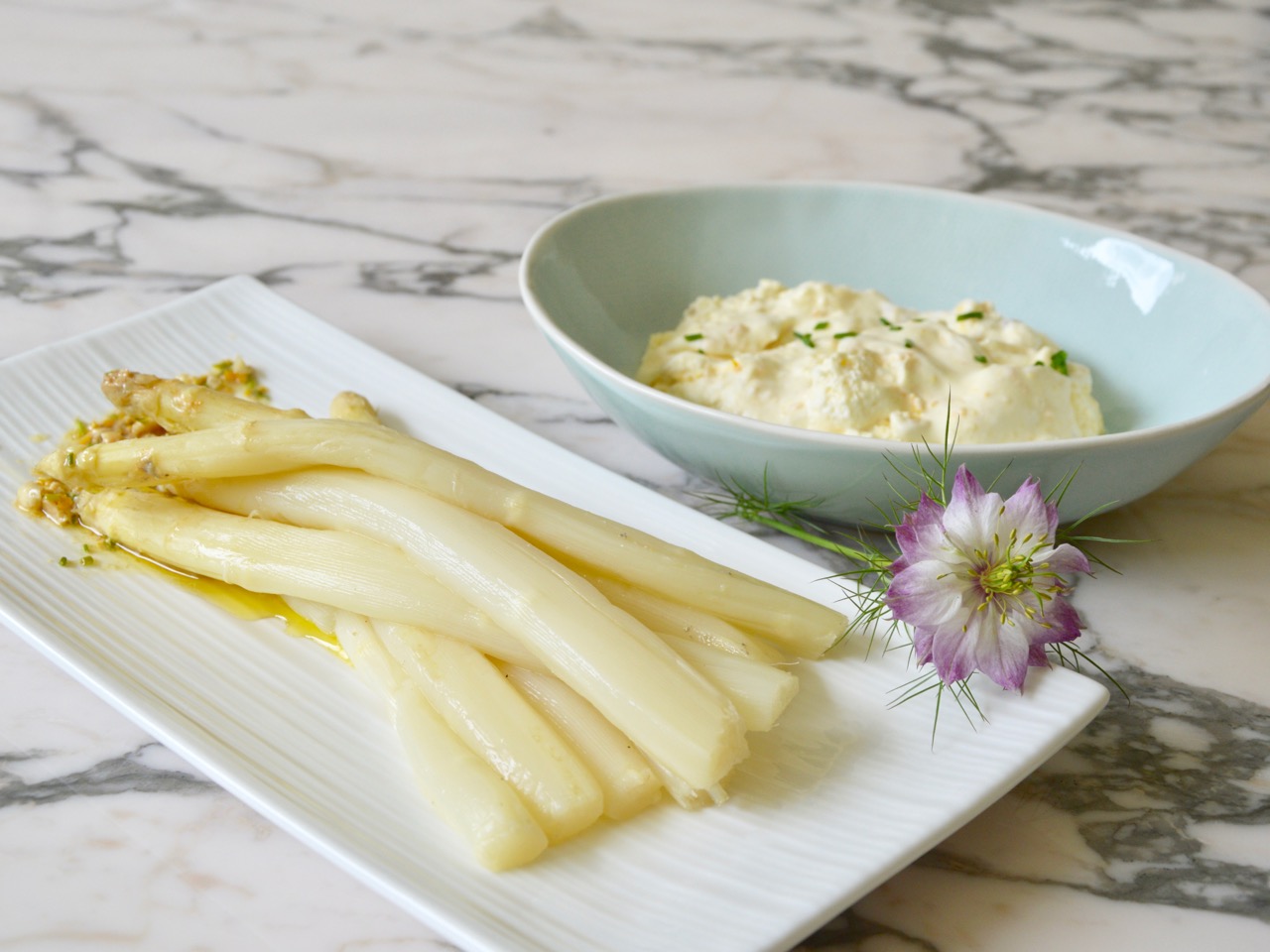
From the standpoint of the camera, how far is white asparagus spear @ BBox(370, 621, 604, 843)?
5.89 feet

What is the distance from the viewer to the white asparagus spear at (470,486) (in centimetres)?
213

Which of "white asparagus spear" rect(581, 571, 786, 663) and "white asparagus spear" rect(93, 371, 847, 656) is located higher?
"white asparagus spear" rect(93, 371, 847, 656)

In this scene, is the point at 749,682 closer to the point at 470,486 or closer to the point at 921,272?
the point at 470,486

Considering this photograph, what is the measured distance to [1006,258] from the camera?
3219mm

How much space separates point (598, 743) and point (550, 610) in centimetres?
22

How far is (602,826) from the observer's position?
184 centimetres

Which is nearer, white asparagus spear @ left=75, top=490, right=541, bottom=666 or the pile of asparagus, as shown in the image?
the pile of asparagus

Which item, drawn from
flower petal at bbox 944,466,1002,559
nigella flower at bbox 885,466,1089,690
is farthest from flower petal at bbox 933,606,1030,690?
flower petal at bbox 944,466,1002,559

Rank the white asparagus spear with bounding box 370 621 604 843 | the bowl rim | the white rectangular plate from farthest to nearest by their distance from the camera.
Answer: the bowl rim, the white asparagus spear with bounding box 370 621 604 843, the white rectangular plate

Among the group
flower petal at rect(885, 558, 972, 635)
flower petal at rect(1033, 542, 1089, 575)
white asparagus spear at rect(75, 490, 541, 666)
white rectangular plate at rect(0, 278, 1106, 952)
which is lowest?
white rectangular plate at rect(0, 278, 1106, 952)

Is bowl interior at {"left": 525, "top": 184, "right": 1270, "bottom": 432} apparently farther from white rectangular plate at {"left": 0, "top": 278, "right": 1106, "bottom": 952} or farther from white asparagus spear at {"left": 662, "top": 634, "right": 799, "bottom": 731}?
white asparagus spear at {"left": 662, "top": 634, "right": 799, "bottom": 731}

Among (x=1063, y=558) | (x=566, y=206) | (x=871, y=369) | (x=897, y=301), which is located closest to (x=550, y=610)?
(x=1063, y=558)

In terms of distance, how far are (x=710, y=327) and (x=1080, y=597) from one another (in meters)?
0.98

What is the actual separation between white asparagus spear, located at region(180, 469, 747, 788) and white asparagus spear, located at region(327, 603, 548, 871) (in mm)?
176
